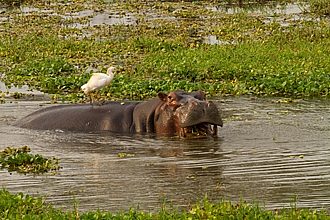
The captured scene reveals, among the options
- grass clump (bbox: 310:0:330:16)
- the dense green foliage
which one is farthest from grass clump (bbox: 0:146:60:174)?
grass clump (bbox: 310:0:330:16)

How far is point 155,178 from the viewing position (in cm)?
871

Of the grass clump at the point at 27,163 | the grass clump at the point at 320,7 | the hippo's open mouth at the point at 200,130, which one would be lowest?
the grass clump at the point at 320,7

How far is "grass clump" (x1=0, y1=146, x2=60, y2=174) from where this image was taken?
9.19 metres

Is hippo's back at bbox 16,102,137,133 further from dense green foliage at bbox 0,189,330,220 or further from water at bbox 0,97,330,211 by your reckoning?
dense green foliage at bbox 0,189,330,220

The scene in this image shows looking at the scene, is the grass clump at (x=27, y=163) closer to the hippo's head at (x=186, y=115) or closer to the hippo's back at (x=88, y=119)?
the hippo's head at (x=186, y=115)

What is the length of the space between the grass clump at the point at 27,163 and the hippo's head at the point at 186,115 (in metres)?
2.08

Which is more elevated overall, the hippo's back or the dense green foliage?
the dense green foliage

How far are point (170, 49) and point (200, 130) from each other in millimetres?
7676

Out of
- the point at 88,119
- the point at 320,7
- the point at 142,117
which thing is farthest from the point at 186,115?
the point at 320,7

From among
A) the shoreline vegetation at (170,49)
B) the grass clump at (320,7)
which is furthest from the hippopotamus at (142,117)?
the grass clump at (320,7)

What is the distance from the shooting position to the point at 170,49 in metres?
18.9

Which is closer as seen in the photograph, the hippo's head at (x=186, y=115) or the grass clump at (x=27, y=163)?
the grass clump at (x=27, y=163)

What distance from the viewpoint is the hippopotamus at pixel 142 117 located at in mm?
11117

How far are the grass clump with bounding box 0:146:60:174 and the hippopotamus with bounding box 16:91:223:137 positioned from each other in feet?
6.95
